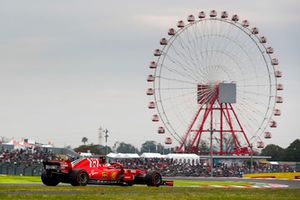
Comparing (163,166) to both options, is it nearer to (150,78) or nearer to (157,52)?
(150,78)

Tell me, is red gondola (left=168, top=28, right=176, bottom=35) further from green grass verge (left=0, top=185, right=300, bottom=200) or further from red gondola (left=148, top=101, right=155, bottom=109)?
green grass verge (left=0, top=185, right=300, bottom=200)

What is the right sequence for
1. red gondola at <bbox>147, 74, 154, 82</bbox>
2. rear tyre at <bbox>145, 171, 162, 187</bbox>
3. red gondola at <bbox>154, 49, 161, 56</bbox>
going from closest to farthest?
rear tyre at <bbox>145, 171, 162, 187</bbox> < red gondola at <bbox>154, 49, 161, 56</bbox> < red gondola at <bbox>147, 74, 154, 82</bbox>

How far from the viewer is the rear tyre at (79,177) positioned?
3709 centimetres

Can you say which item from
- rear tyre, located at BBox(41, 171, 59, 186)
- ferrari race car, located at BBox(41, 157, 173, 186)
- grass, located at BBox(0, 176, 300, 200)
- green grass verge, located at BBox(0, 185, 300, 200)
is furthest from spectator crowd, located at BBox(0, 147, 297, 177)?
green grass verge, located at BBox(0, 185, 300, 200)

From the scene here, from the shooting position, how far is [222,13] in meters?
102

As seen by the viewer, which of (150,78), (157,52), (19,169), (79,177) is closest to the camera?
(79,177)

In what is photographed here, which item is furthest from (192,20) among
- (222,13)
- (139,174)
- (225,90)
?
(139,174)

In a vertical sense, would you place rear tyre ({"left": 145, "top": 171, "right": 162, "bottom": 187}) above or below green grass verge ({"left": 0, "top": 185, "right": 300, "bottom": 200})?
above

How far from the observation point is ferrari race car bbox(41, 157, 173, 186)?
1474 inches

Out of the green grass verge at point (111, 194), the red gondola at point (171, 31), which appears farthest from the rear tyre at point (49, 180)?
the red gondola at point (171, 31)

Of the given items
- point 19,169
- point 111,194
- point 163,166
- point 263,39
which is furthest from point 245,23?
point 111,194

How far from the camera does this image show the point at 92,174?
38.7 meters

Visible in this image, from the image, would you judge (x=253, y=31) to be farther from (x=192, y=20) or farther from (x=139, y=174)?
(x=139, y=174)

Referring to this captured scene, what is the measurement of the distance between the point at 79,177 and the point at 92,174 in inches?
58.4
